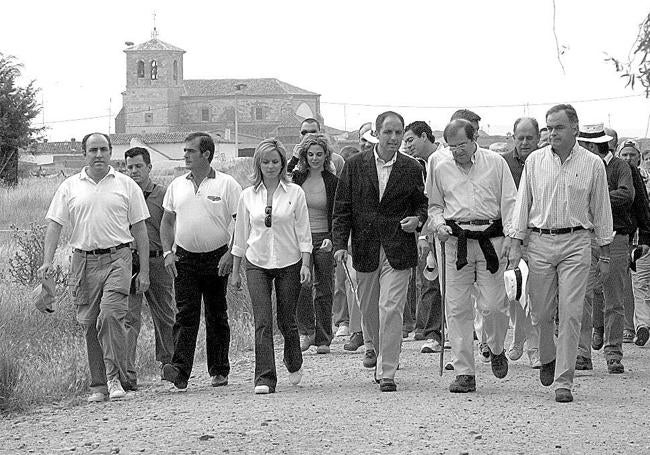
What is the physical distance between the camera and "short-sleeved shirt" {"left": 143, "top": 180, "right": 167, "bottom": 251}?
42.1ft

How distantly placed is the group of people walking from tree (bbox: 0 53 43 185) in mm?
41756

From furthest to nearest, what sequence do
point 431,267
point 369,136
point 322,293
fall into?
point 369,136, point 322,293, point 431,267

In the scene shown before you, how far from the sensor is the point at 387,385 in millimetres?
11078

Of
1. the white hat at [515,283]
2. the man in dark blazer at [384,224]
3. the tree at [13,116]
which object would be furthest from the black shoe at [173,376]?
the tree at [13,116]

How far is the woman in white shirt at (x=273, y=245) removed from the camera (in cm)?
1145

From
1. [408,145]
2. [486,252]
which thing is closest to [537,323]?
[486,252]

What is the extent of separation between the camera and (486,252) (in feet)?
36.5

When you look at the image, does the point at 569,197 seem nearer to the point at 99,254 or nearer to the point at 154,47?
the point at 99,254

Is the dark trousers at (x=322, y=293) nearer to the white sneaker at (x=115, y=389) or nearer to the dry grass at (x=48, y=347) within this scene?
the dry grass at (x=48, y=347)

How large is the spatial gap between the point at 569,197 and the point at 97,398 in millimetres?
4496

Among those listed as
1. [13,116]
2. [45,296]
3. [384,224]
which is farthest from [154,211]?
[13,116]

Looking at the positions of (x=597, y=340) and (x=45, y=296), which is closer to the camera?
(x=45, y=296)

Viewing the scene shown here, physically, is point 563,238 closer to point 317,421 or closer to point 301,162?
point 317,421

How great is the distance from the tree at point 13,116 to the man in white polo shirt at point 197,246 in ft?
136
